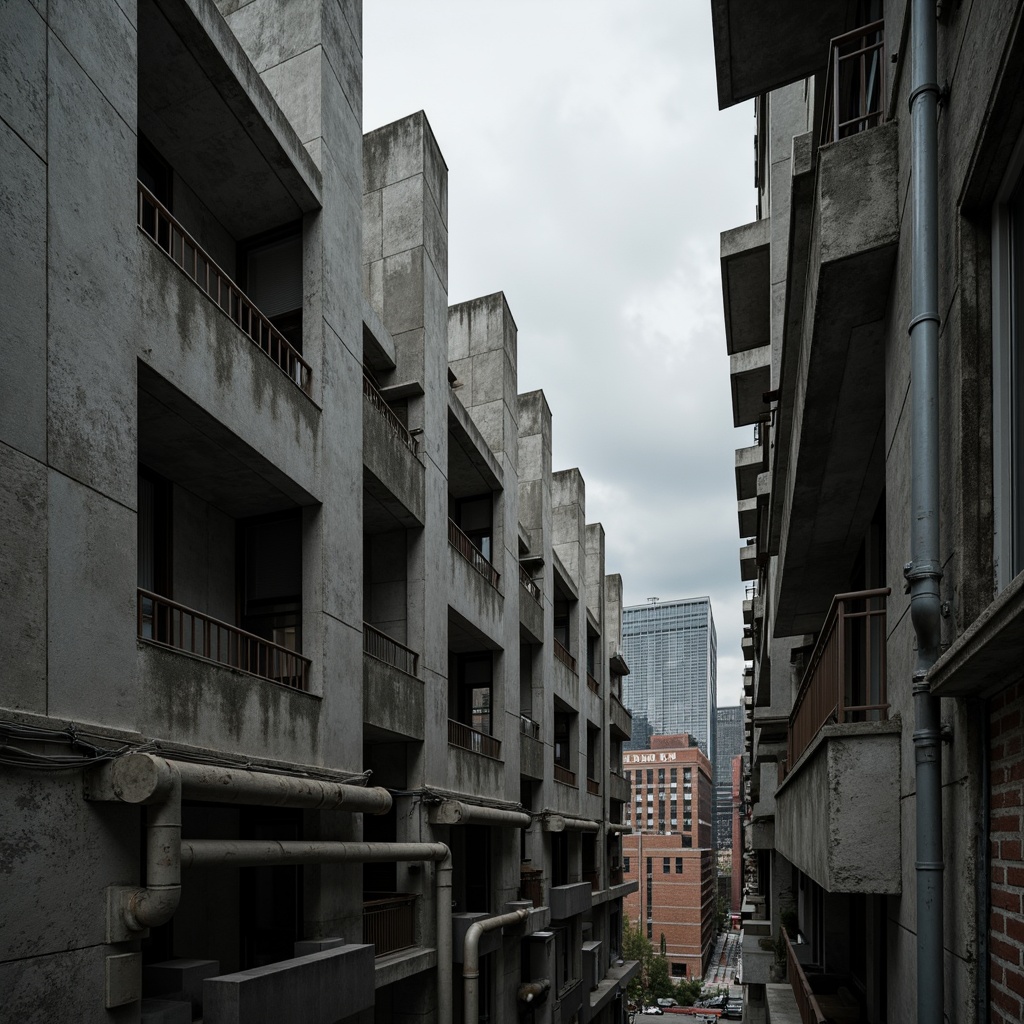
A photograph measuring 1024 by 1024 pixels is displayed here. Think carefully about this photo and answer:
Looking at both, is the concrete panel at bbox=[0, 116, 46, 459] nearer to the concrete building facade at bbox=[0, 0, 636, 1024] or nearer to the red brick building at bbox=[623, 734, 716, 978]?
the concrete building facade at bbox=[0, 0, 636, 1024]

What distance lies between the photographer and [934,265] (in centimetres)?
473

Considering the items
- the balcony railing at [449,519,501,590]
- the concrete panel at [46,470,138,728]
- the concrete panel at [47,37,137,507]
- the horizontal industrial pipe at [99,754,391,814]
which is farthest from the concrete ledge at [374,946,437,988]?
the concrete panel at [47,37,137,507]

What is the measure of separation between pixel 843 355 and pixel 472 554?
14640 mm

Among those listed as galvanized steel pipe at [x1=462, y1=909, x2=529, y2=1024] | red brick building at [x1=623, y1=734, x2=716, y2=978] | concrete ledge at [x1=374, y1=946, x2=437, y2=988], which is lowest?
red brick building at [x1=623, y1=734, x2=716, y2=978]

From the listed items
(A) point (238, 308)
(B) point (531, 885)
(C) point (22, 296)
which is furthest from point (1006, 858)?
(B) point (531, 885)

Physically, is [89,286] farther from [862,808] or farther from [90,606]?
[862,808]

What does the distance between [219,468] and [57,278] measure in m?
4.17

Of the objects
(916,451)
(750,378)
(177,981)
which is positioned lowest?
(177,981)

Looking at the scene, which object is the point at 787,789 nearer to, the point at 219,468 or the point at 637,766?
the point at 219,468

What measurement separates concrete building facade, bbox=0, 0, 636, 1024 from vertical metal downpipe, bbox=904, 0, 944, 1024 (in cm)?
628

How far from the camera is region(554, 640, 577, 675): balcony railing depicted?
2988 cm

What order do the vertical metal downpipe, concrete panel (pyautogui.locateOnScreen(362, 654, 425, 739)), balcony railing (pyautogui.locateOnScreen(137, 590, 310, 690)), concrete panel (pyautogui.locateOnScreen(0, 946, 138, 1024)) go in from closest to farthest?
the vertical metal downpipe, concrete panel (pyautogui.locateOnScreen(0, 946, 138, 1024)), balcony railing (pyautogui.locateOnScreen(137, 590, 310, 690)), concrete panel (pyautogui.locateOnScreen(362, 654, 425, 739))

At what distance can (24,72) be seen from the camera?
25.6ft

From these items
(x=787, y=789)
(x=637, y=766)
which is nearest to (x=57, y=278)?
(x=787, y=789)
